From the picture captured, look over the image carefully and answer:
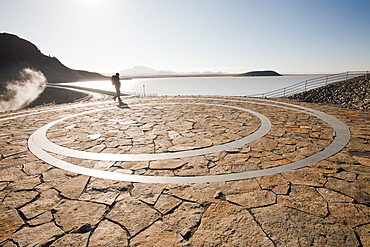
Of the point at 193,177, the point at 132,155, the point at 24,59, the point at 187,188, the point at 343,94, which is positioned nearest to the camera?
the point at 187,188

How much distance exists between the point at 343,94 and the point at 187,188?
2099 cm

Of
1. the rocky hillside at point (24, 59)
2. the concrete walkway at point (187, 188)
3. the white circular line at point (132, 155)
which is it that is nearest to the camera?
the concrete walkway at point (187, 188)

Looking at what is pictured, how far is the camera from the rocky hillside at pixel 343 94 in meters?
15.7

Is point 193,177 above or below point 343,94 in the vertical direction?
below

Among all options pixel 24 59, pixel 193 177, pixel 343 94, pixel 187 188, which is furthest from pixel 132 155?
pixel 24 59

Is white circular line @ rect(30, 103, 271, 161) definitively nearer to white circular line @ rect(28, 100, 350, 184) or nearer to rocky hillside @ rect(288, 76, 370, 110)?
white circular line @ rect(28, 100, 350, 184)

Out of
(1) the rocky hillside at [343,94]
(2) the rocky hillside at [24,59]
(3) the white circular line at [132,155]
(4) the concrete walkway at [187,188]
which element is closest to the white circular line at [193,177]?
(4) the concrete walkway at [187,188]

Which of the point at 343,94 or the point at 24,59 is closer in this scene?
the point at 343,94

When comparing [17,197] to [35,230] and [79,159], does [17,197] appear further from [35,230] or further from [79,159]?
[79,159]

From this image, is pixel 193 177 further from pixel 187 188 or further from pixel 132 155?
pixel 132 155

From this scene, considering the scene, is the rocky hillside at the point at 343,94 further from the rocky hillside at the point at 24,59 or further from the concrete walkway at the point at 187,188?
the rocky hillside at the point at 24,59

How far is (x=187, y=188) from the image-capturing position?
3170mm

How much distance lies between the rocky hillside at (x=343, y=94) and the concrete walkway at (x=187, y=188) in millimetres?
12957

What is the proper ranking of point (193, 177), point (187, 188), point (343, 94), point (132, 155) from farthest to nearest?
point (343, 94), point (132, 155), point (193, 177), point (187, 188)
